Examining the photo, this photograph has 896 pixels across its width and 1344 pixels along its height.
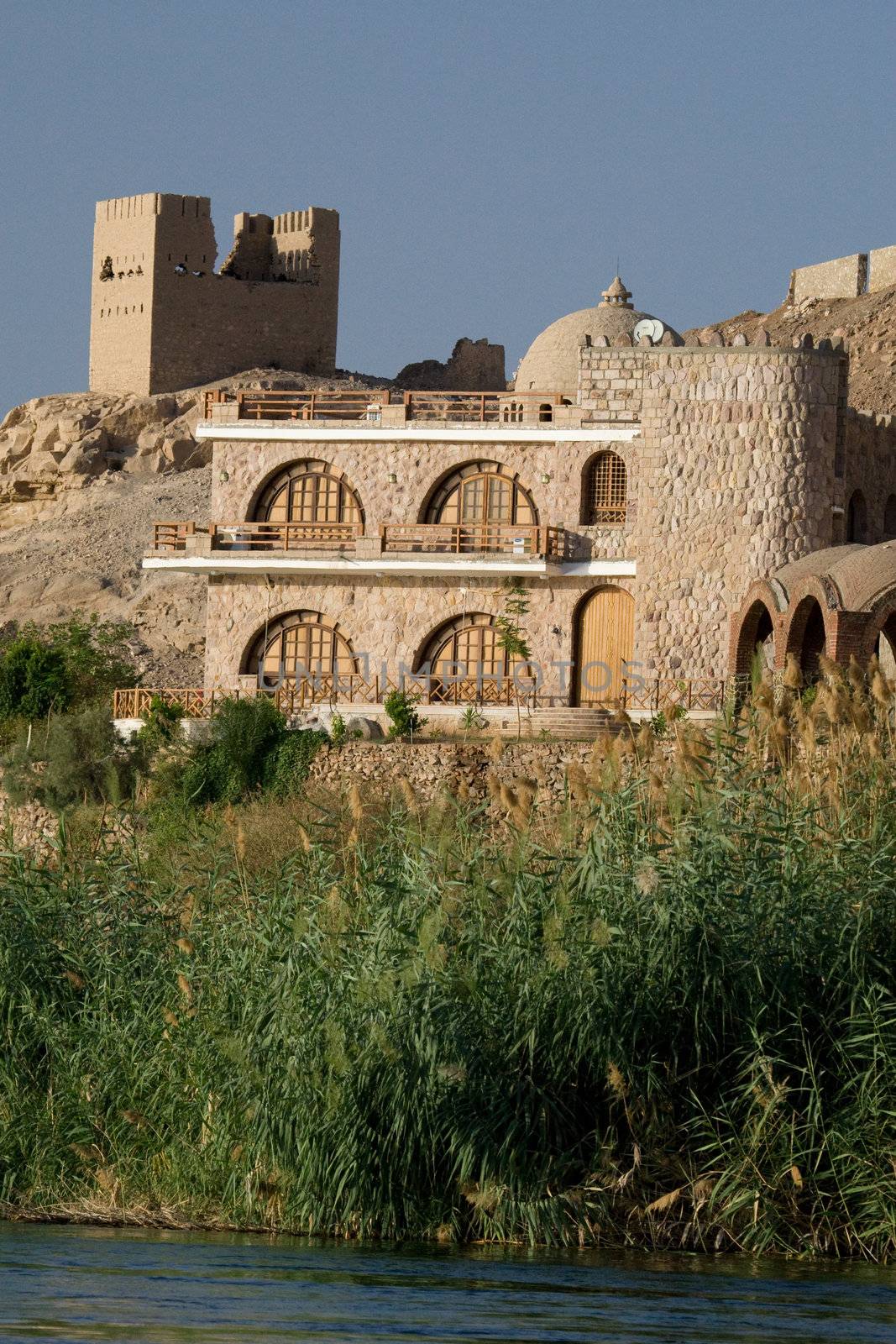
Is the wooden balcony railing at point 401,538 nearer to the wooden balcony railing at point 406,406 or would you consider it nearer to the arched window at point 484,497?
the arched window at point 484,497

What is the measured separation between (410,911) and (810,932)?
281 centimetres

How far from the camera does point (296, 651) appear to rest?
36.5 metres

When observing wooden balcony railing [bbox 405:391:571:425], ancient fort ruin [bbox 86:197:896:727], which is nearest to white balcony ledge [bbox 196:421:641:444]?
ancient fort ruin [bbox 86:197:896:727]

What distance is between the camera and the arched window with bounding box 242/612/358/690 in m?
36.2

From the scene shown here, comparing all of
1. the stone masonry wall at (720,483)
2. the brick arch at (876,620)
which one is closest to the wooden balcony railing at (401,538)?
the stone masonry wall at (720,483)

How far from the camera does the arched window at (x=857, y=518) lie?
3650cm

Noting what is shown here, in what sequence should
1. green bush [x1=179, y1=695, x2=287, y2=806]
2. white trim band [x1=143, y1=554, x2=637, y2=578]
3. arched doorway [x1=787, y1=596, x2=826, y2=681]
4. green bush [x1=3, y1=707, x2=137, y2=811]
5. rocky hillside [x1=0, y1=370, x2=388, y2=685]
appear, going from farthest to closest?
rocky hillside [x1=0, y1=370, x2=388, y2=685]
white trim band [x1=143, y1=554, x2=637, y2=578]
green bush [x1=3, y1=707, x2=137, y2=811]
green bush [x1=179, y1=695, x2=287, y2=806]
arched doorway [x1=787, y1=596, x2=826, y2=681]

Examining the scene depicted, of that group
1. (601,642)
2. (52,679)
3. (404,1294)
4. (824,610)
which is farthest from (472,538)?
(404,1294)

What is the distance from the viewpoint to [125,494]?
59.0 m

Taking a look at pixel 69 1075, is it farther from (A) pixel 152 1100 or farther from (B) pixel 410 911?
(B) pixel 410 911

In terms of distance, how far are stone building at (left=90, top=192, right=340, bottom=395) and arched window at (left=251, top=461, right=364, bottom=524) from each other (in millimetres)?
26992

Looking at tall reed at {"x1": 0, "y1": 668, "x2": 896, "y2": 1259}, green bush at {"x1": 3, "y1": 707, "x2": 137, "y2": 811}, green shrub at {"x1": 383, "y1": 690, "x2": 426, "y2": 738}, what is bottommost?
tall reed at {"x1": 0, "y1": 668, "x2": 896, "y2": 1259}

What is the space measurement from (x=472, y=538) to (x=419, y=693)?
109 inches

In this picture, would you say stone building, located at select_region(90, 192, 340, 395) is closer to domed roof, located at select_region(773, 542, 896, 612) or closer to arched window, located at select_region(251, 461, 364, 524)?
arched window, located at select_region(251, 461, 364, 524)
